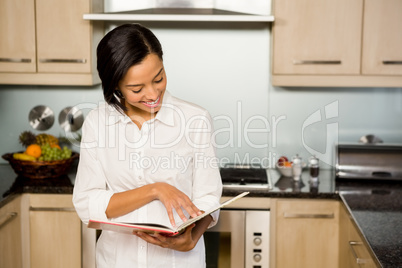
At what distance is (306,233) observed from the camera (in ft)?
8.28

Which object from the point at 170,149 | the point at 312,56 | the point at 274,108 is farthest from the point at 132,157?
the point at 274,108

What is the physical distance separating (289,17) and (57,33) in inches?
45.0

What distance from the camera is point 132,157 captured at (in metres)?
1.62

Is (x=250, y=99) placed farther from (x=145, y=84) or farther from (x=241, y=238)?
(x=145, y=84)

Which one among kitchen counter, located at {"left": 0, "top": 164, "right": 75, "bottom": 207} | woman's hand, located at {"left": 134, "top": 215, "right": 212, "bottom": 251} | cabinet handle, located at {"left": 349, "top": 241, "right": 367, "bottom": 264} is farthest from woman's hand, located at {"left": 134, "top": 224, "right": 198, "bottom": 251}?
kitchen counter, located at {"left": 0, "top": 164, "right": 75, "bottom": 207}

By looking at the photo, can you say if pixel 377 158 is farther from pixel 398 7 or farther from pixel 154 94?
pixel 154 94

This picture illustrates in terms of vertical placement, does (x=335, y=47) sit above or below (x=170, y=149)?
above

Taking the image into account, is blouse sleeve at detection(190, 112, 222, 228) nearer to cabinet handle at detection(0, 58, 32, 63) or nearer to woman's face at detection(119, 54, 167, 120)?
woman's face at detection(119, 54, 167, 120)

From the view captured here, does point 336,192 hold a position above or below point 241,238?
above

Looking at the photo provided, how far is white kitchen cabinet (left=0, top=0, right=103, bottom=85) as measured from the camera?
8.65 ft

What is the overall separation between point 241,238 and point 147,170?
3.37 feet

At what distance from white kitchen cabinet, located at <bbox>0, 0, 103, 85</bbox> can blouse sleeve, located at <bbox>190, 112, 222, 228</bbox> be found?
1.23 meters

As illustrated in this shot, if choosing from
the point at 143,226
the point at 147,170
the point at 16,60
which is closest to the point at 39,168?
the point at 16,60

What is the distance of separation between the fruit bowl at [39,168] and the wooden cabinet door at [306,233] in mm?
1080
